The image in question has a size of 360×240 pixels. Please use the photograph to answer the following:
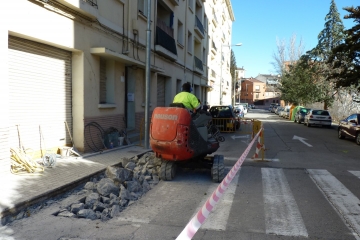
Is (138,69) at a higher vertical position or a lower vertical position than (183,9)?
lower

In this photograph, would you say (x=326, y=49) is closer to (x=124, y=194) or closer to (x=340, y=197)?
(x=340, y=197)

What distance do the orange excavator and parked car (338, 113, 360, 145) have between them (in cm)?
1049

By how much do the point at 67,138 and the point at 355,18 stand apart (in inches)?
645

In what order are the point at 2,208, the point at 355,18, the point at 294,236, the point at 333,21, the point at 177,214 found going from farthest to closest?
the point at 333,21 → the point at 355,18 → the point at 177,214 → the point at 2,208 → the point at 294,236

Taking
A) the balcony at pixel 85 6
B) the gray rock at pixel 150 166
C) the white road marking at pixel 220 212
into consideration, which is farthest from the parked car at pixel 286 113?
the white road marking at pixel 220 212

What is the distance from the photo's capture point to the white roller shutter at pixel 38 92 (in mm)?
6684

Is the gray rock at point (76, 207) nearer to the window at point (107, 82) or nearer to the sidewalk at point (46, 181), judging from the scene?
the sidewalk at point (46, 181)

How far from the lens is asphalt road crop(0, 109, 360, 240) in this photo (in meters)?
4.01

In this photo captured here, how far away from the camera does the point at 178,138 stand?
610 centimetres

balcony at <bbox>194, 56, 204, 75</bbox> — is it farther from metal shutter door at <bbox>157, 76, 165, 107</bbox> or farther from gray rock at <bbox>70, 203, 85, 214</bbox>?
gray rock at <bbox>70, 203, 85, 214</bbox>

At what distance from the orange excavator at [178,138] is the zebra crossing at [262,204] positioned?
0.41m

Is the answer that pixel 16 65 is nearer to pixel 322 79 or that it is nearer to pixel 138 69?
pixel 138 69

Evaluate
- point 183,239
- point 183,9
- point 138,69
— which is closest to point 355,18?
point 183,9

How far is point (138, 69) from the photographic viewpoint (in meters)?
12.8
